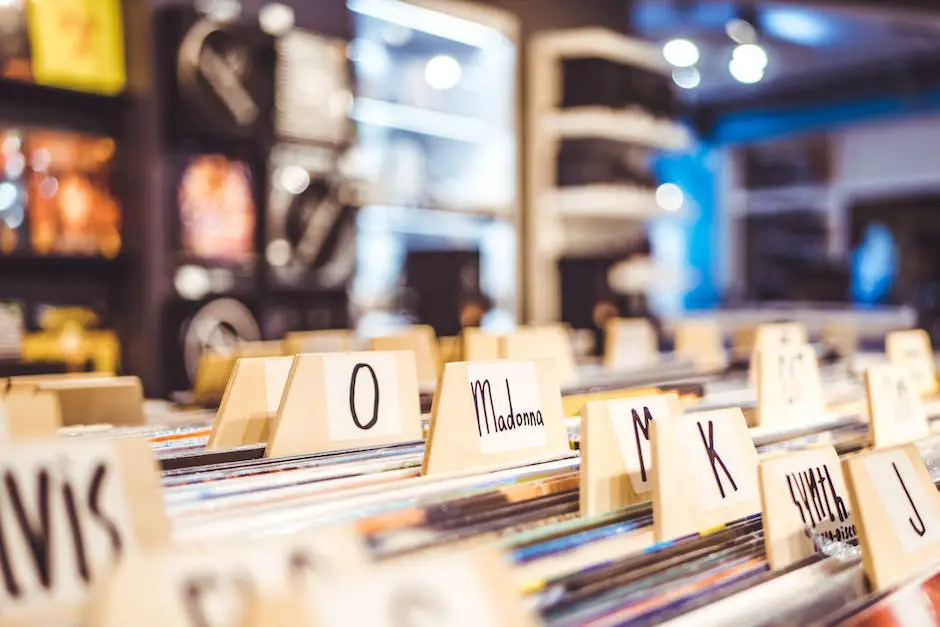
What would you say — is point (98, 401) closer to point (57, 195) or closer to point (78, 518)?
point (78, 518)

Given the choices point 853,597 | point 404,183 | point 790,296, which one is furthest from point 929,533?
point 790,296

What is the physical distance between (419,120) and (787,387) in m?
2.96

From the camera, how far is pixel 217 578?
541mm

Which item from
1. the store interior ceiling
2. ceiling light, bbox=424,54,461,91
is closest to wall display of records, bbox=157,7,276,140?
ceiling light, bbox=424,54,461,91

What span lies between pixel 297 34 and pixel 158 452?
2634 millimetres

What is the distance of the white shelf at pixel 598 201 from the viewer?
4.45 meters

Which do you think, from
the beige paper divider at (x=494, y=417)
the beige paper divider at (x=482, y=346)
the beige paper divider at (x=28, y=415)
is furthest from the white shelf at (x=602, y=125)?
the beige paper divider at (x=28, y=415)

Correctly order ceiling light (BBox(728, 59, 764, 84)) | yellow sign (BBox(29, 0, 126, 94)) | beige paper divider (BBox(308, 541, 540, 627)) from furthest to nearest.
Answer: ceiling light (BBox(728, 59, 764, 84)) < yellow sign (BBox(29, 0, 126, 94)) < beige paper divider (BBox(308, 541, 540, 627))

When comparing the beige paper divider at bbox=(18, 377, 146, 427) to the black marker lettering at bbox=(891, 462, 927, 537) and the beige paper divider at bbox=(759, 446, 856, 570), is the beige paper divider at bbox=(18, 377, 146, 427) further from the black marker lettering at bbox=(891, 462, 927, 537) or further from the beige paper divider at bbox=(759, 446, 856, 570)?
the black marker lettering at bbox=(891, 462, 927, 537)

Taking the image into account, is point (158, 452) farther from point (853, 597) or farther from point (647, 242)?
point (647, 242)

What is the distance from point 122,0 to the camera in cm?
295

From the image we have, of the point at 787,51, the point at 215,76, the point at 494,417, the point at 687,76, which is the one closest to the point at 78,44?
the point at 215,76

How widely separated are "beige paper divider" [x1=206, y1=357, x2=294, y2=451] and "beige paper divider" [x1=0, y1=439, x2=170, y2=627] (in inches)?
15.6

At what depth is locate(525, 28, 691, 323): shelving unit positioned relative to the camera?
14.5 ft
